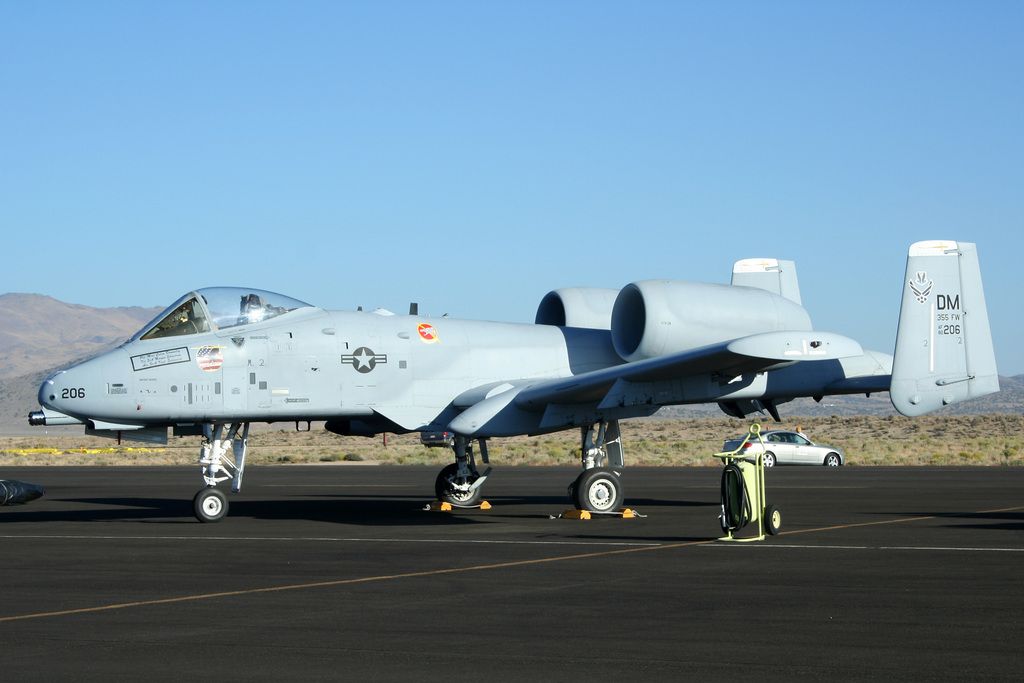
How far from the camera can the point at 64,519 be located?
74.7 feet

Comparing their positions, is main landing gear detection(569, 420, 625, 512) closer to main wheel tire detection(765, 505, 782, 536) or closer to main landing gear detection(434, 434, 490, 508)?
main landing gear detection(434, 434, 490, 508)

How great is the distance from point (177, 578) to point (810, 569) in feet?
21.2

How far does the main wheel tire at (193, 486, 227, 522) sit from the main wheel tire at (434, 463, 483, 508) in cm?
407

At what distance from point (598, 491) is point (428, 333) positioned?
3.85 m

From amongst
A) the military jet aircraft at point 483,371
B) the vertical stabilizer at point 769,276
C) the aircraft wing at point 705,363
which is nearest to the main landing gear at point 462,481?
the military jet aircraft at point 483,371

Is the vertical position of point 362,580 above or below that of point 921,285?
below

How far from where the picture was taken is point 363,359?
21.3 m

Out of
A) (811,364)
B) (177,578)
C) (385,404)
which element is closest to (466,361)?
(385,404)

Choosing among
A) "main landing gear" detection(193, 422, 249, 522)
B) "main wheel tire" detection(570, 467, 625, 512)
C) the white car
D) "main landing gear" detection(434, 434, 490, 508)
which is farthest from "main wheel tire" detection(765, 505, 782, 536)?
the white car

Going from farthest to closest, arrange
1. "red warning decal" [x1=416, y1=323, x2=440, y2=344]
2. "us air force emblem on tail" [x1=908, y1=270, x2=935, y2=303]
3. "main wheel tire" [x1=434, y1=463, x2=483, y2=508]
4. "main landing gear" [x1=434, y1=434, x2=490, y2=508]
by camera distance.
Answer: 1. "main wheel tire" [x1=434, y1=463, x2=483, y2=508]
2. "main landing gear" [x1=434, y1=434, x2=490, y2=508]
3. "red warning decal" [x1=416, y1=323, x2=440, y2=344]
4. "us air force emblem on tail" [x1=908, y1=270, x2=935, y2=303]

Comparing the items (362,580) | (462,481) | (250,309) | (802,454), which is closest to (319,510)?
(462,481)

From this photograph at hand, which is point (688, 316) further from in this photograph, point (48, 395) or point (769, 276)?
point (48, 395)

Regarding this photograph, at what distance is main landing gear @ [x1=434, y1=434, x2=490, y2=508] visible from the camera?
22.7 metres

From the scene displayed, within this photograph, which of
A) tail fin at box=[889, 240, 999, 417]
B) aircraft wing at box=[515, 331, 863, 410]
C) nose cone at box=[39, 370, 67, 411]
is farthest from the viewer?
tail fin at box=[889, 240, 999, 417]
